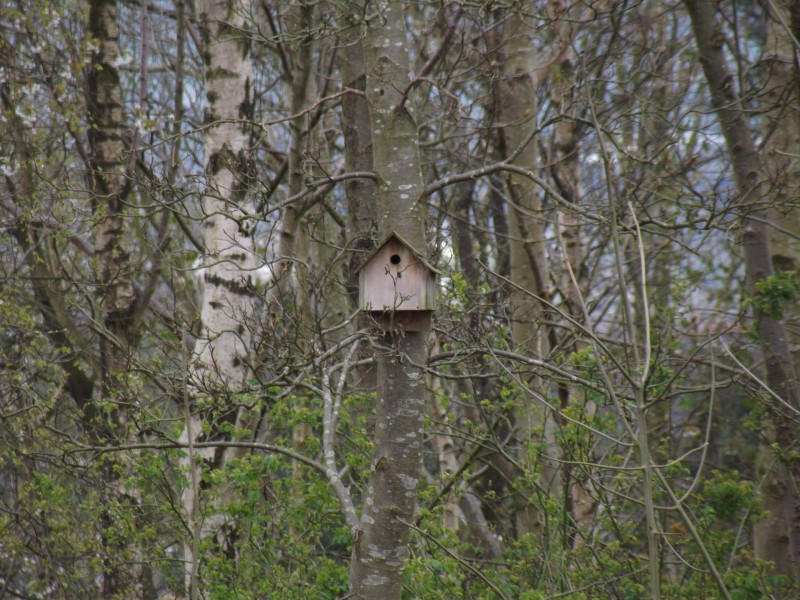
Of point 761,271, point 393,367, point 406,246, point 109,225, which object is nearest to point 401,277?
point 406,246

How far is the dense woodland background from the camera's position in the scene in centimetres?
347

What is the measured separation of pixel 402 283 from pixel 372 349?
61 cm

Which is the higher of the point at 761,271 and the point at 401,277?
the point at 761,271

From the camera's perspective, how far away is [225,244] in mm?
5125

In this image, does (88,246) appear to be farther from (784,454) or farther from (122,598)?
(784,454)

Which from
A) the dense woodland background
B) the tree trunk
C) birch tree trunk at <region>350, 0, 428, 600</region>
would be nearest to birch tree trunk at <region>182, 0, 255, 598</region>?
the dense woodland background

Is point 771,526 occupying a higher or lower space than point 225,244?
lower

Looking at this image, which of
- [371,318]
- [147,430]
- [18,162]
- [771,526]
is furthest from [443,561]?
Answer: [18,162]

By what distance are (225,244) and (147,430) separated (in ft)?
5.25

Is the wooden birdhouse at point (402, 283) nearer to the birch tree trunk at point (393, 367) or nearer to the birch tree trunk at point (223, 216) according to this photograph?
the birch tree trunk at point (393, 367)

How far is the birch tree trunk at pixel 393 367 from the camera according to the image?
11.0 ft

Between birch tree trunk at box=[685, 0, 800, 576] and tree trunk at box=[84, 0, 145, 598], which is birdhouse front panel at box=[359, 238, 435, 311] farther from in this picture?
tree trunk at box=[84, 0, 145, 598]

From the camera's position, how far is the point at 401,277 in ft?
11.3

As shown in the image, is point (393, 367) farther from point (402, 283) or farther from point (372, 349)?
point (372, 349)
